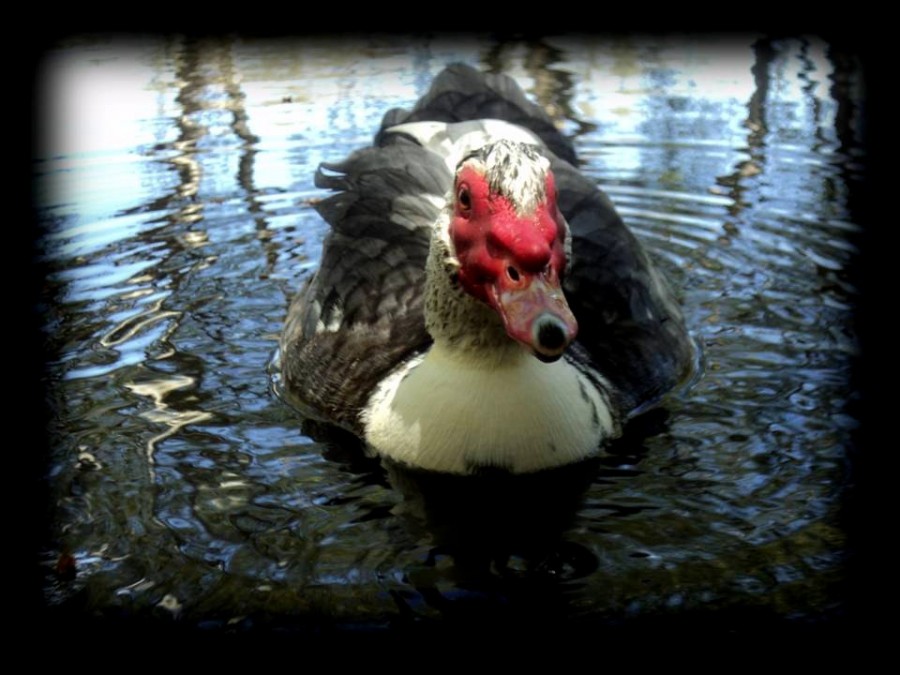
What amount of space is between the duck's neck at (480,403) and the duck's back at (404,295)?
381mm

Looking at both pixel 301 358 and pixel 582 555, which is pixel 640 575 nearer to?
pixel 582 555

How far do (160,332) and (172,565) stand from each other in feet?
7.16

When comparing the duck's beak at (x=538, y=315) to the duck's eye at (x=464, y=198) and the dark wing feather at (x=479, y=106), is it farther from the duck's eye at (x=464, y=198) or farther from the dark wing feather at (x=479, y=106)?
the dark wing feather at (x=479, y=106)

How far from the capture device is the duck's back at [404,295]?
4.97m

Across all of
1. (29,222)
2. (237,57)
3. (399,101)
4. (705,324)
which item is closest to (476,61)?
(399,101)

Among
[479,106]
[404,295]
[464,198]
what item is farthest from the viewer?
[479,106]

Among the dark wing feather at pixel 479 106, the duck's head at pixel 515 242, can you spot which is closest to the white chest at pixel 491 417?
the duck's head at pixel 515 242

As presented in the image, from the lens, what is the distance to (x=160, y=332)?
231 inches

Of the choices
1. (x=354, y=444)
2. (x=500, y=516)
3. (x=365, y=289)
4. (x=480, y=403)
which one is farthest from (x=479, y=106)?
(x=500, y=516)

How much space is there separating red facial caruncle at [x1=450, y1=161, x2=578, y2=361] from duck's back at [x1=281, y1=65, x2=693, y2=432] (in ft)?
A: 2.53

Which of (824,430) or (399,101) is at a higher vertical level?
(399,101)

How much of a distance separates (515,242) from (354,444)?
1285 millimetres

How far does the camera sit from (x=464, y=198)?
166 inches

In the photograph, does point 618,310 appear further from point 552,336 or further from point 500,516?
point 552,336
